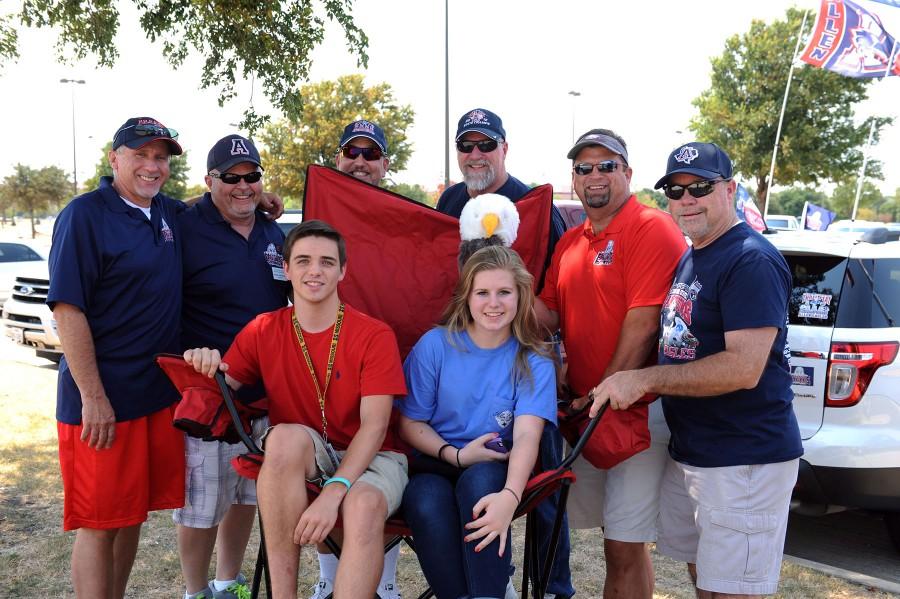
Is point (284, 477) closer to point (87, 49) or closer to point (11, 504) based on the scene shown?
point (11, 504)

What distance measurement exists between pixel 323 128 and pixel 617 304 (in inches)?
1004

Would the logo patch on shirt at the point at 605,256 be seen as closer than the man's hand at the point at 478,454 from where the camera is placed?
No

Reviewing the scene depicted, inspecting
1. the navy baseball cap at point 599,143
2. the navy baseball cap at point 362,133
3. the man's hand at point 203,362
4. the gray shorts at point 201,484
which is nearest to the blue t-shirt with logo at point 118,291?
the gray shorts at point 201,484

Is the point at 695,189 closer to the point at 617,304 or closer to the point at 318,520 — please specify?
the point at 617,304

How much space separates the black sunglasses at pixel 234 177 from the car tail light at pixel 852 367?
2968 mm

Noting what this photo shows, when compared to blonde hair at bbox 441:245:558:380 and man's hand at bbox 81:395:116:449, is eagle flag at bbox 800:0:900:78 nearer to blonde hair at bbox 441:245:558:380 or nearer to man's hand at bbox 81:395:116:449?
blonde hair at bbox 441:245:558:380

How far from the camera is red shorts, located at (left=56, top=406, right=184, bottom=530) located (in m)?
2.93

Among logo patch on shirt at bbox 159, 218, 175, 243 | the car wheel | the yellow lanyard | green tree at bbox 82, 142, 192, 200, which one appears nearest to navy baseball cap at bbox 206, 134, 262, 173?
logo patch on shirt at bbox 159, 218, 175, 243

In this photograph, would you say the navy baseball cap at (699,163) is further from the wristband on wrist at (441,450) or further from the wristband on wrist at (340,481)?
the wristband on wrist at (340,481)

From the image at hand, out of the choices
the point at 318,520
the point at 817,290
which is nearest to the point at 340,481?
the point at 318,520

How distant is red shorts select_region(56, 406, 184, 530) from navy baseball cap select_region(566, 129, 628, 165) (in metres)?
2.04

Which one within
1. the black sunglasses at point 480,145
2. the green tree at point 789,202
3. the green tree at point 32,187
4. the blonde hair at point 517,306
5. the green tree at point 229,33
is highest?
the green tree at point 789,202

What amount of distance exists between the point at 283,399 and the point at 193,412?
36 cm

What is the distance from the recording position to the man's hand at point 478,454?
2.72m
